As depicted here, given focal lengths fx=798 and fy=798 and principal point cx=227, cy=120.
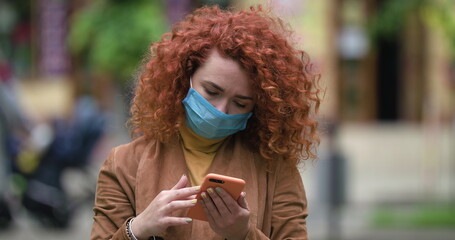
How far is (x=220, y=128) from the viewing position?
7.77 feet

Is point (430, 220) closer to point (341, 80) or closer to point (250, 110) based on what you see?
point (341, 80)

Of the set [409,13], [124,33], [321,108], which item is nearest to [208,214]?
[124,33]

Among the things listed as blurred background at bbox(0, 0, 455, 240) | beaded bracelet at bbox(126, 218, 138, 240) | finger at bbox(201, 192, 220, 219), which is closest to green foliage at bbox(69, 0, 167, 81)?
blurred background at bbox(0, 0, 455, 240)

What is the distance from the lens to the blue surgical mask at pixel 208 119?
2336mm

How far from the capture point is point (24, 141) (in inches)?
364

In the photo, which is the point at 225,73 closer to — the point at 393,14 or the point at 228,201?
the point at 228,201

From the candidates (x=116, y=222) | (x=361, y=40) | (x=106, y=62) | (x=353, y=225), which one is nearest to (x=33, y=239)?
(x=106, y=62)

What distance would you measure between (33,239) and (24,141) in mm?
1172

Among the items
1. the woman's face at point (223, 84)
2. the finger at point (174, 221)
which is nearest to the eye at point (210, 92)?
the woman's face at point (223, 84)

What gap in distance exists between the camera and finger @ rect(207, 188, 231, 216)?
218 centimetres

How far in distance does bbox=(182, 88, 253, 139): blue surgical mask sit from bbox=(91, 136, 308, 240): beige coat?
0.10 meters

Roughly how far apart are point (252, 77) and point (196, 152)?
11.9 inches

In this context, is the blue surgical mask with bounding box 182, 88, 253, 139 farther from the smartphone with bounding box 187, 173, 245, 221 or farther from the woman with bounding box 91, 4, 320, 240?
the smartphone with bounding box 187, 173, 245, 221

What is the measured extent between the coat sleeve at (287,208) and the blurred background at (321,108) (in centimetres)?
436
